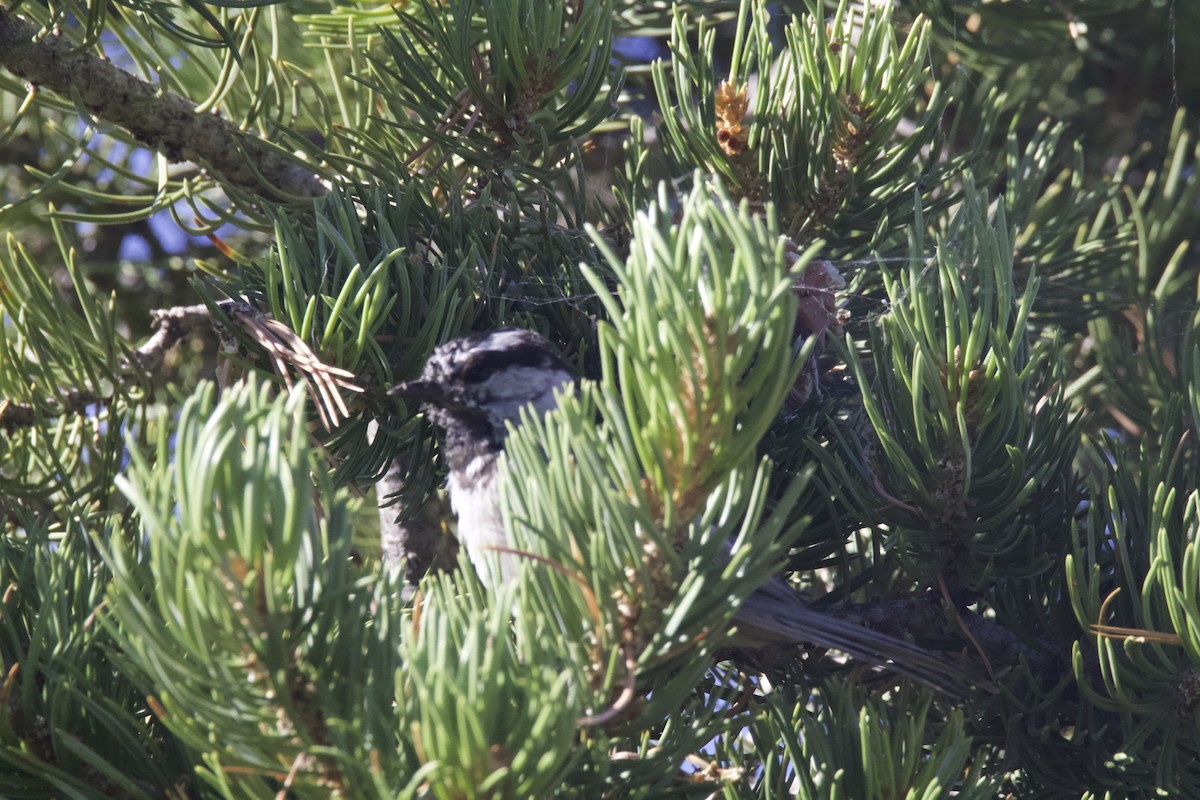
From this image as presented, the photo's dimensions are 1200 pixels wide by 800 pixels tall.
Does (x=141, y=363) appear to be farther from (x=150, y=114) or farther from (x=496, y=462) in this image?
(x=496, y=462)

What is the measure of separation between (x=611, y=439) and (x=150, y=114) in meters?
0.95

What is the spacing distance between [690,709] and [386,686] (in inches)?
16.9

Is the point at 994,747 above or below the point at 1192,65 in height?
below

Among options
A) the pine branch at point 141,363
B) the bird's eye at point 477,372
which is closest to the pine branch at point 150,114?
the pine branch at point 141,363

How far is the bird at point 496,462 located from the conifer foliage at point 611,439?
3 centimetres

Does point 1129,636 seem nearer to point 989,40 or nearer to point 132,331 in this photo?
point 989,40

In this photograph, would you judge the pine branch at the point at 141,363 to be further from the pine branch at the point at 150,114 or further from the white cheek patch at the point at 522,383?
the white cheek patch at the point at 522,383

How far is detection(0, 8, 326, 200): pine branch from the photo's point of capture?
1327mm

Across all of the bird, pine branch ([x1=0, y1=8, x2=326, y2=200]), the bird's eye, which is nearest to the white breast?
the bird

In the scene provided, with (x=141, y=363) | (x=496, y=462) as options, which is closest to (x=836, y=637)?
(x=496, y=462)

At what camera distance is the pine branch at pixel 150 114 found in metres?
1.33

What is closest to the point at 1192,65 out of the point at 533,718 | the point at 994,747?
the point at 994,747

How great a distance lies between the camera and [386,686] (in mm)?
755

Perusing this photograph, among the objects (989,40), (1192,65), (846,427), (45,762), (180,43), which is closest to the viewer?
(45,762)
